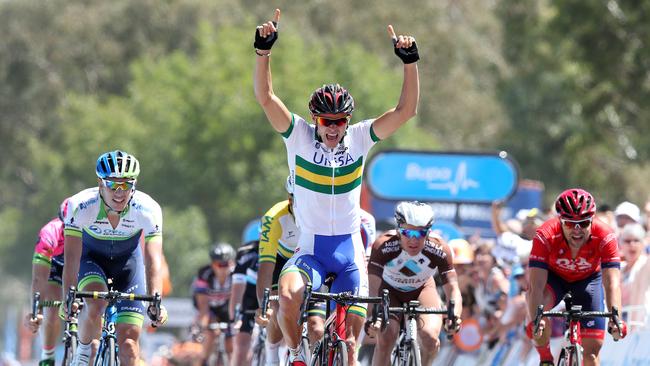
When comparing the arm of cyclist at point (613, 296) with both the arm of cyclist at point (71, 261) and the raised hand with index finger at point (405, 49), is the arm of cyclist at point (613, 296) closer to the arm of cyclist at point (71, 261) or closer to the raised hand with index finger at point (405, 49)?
the raised hand with index finger at point (405, 49)

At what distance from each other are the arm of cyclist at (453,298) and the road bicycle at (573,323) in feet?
2.05

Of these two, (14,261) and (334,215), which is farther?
(14,261)

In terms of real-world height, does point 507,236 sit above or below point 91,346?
above

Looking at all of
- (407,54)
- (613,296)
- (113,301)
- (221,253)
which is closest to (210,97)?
(221,253)

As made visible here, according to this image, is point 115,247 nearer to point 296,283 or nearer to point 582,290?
point 296,283

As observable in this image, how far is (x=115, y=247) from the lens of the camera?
13.6m

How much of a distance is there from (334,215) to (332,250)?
0.27 metres

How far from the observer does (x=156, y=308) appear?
12547 mm

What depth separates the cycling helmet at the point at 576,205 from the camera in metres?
13.1

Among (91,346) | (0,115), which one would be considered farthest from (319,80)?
(91,346)

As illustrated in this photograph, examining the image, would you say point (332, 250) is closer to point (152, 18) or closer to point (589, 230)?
point (589, 230)

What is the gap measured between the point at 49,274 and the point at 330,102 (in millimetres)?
4279

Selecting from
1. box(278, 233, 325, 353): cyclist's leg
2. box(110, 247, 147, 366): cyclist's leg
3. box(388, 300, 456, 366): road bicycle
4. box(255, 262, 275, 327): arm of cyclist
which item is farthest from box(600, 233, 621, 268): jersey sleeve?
box(110, 247, 147, 366): cyclist's leg

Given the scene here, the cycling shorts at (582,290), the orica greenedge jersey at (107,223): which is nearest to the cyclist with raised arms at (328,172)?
the orica greenedge jersey at (107,223)
